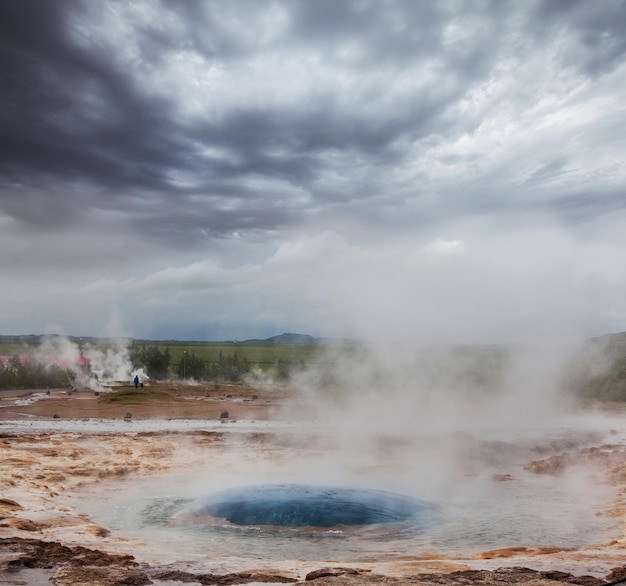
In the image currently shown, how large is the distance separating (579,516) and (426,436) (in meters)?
13.2

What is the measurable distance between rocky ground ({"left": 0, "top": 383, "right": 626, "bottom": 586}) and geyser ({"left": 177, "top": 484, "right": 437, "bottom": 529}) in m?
2.41

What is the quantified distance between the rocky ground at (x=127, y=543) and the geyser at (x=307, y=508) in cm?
241

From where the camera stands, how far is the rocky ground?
25.1 feet

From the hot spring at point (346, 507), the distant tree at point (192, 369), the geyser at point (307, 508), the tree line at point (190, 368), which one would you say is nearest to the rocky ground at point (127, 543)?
the hot spring at point (346, 507)

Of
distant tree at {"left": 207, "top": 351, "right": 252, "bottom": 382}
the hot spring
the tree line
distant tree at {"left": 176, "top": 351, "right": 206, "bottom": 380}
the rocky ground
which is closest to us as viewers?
the rocky ground

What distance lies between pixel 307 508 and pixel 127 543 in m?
4.00

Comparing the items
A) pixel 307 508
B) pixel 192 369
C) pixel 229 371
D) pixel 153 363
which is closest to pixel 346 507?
pixel 307 508

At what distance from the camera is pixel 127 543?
9.85m

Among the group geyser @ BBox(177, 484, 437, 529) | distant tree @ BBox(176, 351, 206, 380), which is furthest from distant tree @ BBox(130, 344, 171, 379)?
geyser @ BBox(177, 484, 437, 529)

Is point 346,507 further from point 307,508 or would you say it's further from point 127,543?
point 127,543

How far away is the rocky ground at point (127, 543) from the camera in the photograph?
7648mm

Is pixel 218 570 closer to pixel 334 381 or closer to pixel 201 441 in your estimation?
pixel 201 441

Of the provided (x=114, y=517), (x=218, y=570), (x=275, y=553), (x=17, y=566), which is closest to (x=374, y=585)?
(x=218, y=570)

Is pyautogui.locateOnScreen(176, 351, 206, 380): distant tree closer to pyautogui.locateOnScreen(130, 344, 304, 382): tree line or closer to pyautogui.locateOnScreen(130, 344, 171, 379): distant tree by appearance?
pyautogui.locateOnScreen(130, 344, 304, 382): tree line
